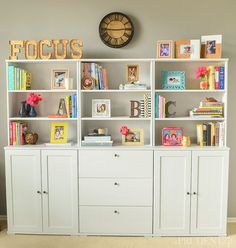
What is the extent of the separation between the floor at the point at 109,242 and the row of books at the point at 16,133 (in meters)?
0.93

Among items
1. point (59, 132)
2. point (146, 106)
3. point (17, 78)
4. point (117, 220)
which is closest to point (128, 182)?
point (117, 220)

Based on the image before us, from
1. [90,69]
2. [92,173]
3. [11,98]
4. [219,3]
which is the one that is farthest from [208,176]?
[11,98]

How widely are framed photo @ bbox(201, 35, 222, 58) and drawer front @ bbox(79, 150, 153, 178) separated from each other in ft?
3.72

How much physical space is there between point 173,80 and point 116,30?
792 millimetres

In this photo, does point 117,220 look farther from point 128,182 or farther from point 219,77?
point 219,77

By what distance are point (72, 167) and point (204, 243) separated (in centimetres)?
143

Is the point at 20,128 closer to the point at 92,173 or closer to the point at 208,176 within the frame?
the point at 92,173

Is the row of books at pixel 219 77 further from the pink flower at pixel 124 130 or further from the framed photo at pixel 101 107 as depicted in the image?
the framed photo at pixel 101 107

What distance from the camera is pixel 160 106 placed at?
3.51 metres

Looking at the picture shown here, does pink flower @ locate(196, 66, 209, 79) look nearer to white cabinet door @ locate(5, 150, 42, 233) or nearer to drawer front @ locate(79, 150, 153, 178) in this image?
drawer front @ locate(79, 150, 153, 178)

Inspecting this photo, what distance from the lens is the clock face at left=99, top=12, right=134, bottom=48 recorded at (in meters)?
3.71

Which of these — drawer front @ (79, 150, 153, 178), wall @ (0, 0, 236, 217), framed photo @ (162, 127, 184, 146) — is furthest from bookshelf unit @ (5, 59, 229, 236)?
wall @ (0, 0, 236, 217)

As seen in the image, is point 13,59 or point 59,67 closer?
point 13,59

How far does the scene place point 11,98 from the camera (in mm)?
3701
